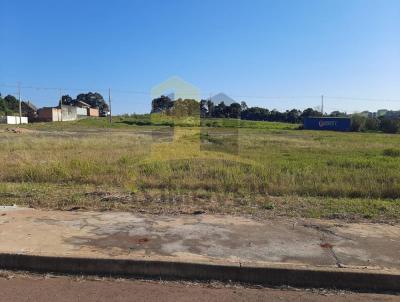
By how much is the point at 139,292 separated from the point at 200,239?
154 centimetres

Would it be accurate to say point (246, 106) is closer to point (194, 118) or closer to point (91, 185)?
point (194, 118)

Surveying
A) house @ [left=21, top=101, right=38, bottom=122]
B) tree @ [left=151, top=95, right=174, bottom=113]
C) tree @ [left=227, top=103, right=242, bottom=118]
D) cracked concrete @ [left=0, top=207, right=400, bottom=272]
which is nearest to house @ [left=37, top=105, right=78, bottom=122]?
house @ [left=21, top=101, right=38, bottom=122]

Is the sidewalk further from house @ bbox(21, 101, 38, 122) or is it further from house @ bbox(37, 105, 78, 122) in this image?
house @ bbox(21, 101, 38, 122)

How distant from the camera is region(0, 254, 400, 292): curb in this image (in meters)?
4.48

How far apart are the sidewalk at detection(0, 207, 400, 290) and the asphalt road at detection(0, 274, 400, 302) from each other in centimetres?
35

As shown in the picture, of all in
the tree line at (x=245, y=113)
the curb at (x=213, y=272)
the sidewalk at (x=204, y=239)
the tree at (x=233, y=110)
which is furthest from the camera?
the tree at (x=233, y=110)

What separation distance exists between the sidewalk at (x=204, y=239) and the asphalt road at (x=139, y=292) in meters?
0.35

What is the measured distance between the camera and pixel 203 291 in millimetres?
4281

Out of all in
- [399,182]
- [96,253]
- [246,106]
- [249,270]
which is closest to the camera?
[249,270]

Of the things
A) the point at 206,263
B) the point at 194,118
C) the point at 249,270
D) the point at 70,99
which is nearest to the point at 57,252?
the point at 206,263

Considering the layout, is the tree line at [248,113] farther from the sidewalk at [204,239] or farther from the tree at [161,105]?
the sidewalk at [204,239]

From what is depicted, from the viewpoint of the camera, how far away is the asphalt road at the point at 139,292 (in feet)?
13.3

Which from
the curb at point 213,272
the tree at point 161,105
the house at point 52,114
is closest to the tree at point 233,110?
the house at point 52,114

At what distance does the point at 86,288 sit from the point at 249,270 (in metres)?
1.71
